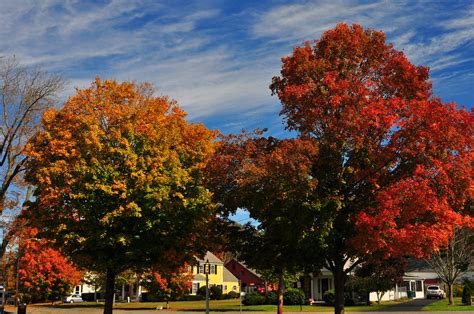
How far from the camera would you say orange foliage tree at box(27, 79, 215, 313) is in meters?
22.0

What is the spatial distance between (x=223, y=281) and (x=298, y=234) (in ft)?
214

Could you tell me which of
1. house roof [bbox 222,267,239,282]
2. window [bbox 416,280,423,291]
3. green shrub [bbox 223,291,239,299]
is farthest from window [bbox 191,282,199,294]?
window [bbox 416,280,423,291]

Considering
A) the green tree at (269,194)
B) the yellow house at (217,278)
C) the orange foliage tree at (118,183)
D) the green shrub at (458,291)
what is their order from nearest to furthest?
the green tree at (269,194) < the orange foliage tree at (118,183) < the green shrub at (458,291) < the yellow house at (217,278)

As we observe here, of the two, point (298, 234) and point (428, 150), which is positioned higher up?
point (428, 150)

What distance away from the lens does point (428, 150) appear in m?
17.2

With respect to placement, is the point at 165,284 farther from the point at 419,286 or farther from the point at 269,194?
the point at 419,286

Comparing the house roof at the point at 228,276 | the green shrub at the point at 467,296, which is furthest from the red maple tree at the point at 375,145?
the house roof at the point at 228,276

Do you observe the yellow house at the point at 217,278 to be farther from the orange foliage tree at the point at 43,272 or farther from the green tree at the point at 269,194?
the green tree at the point at 269,194

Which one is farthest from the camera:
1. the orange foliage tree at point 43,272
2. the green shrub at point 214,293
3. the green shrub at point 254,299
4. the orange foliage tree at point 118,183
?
the green shrub at point 214,293

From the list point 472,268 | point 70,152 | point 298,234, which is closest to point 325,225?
point 298,234

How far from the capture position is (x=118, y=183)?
2173cm

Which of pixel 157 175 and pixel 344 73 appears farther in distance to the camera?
pixel 157 175

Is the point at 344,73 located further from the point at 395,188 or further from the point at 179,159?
the point at 179,159

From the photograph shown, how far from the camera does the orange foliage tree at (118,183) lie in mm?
22047
